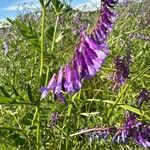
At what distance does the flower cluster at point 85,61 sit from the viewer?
139cm

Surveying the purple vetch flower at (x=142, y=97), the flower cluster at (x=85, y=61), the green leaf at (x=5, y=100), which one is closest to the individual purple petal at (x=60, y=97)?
the flower cluster at (x=85, y=61)

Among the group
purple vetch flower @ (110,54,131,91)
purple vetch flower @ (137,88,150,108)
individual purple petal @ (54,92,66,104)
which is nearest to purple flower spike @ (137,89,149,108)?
purple vetch flower @ (137,88,150,108)

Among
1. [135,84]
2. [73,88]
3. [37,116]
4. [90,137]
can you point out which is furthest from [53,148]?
Result: [135,84]

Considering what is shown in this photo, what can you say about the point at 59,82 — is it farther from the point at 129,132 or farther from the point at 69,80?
the point at 129,132

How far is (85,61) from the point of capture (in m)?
1.41

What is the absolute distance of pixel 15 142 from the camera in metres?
2.10

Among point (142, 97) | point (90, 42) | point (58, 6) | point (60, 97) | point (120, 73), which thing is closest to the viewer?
point (90, 42)

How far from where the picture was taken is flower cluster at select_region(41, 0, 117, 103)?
1392 mm

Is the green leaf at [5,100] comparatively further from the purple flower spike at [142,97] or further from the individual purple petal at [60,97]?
the purple flower spike at [142,97]

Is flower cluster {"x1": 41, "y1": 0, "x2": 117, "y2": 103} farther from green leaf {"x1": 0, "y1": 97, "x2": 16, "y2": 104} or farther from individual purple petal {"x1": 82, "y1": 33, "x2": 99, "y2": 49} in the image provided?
green leaf {"x1": 0, "y1": 97, "x2": 16, "y2": 104}

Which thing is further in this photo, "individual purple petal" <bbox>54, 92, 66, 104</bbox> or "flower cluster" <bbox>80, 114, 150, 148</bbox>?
"flower cluster" <bbox>80, 114, 150, 148</bbox>

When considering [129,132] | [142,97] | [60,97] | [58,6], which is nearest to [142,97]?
[142,97]

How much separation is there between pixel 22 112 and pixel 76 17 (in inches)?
141

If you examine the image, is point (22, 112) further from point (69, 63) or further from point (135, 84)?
point (69, 63)
